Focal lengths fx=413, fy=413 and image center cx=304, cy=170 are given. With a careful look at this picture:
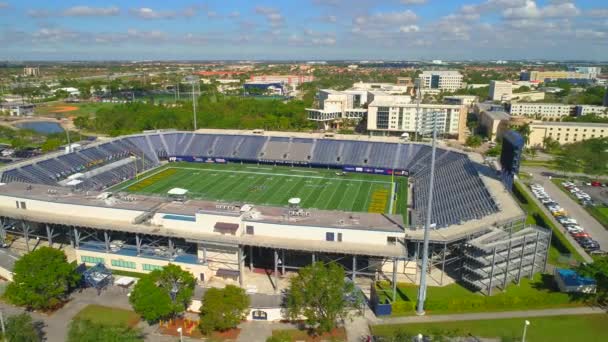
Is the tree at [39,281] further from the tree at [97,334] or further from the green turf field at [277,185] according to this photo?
the green turf field at [277,185]

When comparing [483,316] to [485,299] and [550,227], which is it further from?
[550,227]

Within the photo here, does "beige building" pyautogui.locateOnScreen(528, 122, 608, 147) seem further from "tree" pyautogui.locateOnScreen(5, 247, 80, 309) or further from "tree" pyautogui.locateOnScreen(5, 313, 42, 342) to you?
"tree" pyautogui.locateOnScreen(5, 313, 42, 342)

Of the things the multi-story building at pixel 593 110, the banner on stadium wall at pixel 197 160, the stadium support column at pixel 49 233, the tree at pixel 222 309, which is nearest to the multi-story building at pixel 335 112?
the banner on stadium wall at pixel 197 160

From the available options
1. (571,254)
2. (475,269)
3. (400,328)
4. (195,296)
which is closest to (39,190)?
(195,296)

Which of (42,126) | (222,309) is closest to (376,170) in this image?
(222,309)

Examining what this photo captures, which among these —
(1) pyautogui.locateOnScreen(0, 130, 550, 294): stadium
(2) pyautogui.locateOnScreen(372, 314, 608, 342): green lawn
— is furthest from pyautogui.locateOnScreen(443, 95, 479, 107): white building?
(2) pyautogui.locateOnScreen(372, 314, 608, 342): green lawn

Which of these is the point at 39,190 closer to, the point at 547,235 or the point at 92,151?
the point at 92,151
